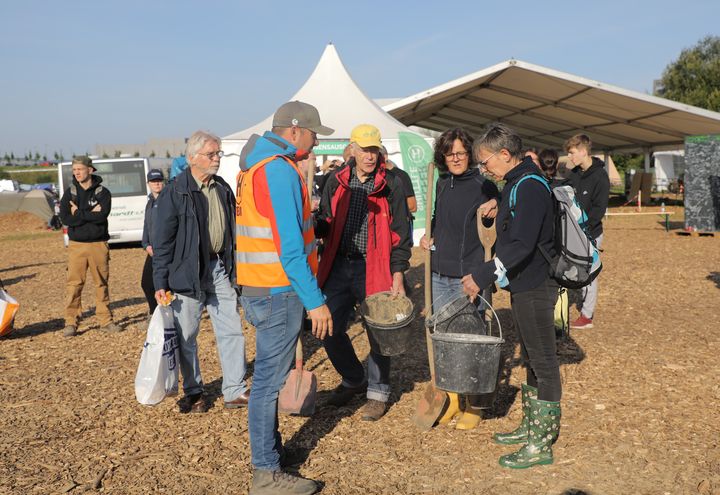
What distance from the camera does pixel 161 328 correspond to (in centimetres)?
461

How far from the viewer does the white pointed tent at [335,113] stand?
623 inches

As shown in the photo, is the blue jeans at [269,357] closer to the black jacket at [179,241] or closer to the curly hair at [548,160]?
the black jacket at [179,241]

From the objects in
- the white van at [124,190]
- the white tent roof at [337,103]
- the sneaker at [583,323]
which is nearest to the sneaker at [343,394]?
the sneaker at [583,323]

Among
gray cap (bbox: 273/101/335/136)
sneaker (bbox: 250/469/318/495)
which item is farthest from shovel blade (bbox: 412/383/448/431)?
gray cap (bbox: 273/101/335/136)

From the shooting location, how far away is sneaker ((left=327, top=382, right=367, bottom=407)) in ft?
16.6

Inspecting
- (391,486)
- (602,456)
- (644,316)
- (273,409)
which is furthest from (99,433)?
(644,316)

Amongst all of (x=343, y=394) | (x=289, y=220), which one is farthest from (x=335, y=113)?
(x=289, y=220)

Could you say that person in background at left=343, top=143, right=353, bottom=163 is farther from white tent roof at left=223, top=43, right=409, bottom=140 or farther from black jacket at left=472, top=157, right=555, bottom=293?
white tent roof at left=223, top=43, right=409, bottom=140

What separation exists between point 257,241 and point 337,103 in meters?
13.5

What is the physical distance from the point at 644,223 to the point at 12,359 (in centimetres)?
1853

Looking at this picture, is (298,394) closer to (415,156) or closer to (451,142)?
(451,142)

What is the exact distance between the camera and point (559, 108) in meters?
22.9

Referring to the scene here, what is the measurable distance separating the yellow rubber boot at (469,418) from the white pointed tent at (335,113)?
11347mm

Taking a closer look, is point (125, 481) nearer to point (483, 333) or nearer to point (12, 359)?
point (483, 333)
